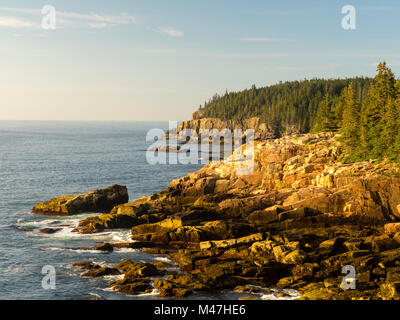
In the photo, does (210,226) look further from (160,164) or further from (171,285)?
(160,164)

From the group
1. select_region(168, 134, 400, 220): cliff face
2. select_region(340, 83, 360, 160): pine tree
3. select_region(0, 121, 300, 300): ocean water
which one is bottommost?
select_region(0, 121, 300, 300): ocean water

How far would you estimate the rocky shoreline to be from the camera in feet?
115

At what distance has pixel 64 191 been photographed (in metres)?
81.6

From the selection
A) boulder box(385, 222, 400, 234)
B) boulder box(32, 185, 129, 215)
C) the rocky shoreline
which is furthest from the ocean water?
boulder box(385, 222, 400, 234)

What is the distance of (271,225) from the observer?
4906 cm

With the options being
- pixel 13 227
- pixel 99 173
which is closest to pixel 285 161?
pixel 13 227

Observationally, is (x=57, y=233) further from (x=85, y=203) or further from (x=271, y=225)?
(x=271, y=225)

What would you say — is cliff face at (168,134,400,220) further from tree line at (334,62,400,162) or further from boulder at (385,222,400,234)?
boulder at (385,222,400,234)

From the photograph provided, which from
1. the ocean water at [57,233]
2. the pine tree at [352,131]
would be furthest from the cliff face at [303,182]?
the ocean water at [57,233]

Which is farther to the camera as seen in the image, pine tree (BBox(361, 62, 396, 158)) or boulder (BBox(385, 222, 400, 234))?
pine tree (BBox(361, 62, 396, 158))

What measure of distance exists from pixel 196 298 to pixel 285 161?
36106mm

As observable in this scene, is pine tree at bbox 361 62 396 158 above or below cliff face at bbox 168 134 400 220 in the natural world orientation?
above

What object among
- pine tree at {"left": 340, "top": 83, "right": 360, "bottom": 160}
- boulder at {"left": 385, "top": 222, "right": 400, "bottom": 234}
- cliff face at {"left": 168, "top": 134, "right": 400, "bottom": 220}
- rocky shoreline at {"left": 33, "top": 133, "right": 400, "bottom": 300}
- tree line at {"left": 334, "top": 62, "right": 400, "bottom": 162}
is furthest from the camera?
pine tree at {"left": 340, "top": 83, "right": 360, "bottom": 160}

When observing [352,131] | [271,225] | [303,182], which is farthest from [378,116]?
[271,225]
